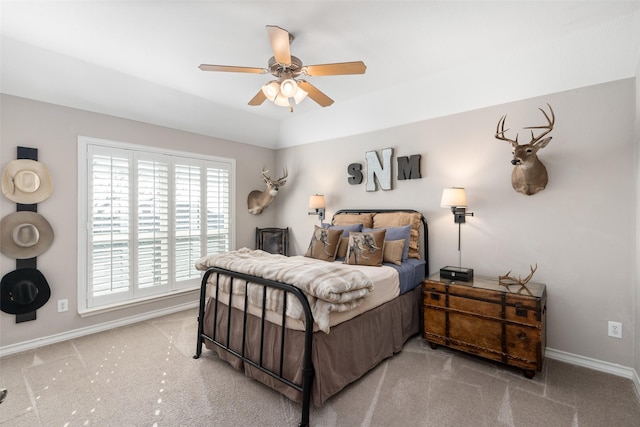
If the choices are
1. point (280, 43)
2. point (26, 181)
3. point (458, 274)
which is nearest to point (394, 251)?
point (458, 274)

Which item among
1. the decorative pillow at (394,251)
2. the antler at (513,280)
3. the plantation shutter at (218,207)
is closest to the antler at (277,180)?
the plantation shutter at (218,207)

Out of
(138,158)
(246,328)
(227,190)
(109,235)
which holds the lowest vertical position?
(246,328)

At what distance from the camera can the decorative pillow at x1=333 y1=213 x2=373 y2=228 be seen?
3.90 metres

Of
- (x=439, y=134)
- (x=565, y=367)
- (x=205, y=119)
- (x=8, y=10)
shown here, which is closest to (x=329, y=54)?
(x=439, y=134)

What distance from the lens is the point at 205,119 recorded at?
14.0 ft

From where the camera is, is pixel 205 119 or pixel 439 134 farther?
pixel 205 119

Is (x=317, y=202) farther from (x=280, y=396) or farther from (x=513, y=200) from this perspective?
(x=280, y=396)

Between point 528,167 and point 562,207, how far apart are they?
0.49m

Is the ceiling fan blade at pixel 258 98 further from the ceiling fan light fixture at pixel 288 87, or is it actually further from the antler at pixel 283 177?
the antler at pixel 283 177

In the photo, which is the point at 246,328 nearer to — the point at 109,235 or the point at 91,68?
the point at 109,235

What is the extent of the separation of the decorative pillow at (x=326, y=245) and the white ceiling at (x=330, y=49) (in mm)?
1697

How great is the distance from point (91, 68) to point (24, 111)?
2.63ft

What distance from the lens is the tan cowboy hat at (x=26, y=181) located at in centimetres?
292

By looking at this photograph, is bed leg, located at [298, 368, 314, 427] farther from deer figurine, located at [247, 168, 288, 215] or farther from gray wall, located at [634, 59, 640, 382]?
deer figurine, located at [247, 168, 288, 215]
